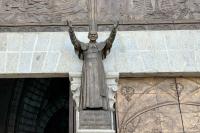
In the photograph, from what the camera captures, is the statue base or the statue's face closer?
the statue base

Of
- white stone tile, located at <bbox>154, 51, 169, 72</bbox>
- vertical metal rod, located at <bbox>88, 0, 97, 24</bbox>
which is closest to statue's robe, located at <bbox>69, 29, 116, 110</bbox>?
vertical metal rod, located at <bbox>88, 0, 97, 24</bbox>

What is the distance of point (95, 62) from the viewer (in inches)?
184

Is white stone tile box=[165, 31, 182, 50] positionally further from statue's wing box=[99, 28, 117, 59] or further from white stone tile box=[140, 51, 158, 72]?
statue's wing box=[99, 28, 117, 59]

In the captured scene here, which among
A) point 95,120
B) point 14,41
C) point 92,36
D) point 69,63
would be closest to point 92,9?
point 92,36

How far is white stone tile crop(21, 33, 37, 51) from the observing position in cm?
501

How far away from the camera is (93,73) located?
460cm

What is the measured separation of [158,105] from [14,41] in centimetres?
236

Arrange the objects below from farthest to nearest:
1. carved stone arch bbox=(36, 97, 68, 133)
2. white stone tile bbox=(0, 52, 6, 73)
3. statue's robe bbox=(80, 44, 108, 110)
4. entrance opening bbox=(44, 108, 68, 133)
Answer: entrance opening bbox=(44, 108, 68, 133) < carved stone arch bbox=(36, 97, 68, 133) < white stone tile bbox=(0, 52, 6, 73) < statue's robe bbox=(80, 44, 108, 110)

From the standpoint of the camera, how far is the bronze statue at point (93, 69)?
445cm

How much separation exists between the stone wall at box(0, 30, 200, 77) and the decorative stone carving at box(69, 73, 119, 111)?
4.0 inches

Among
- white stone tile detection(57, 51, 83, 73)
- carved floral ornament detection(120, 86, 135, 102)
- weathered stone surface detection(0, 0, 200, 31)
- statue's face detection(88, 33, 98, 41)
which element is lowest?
carved floral ornament detection(120, 86, 135, 102)

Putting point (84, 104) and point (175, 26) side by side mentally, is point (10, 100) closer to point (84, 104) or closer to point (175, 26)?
point (84, 104)

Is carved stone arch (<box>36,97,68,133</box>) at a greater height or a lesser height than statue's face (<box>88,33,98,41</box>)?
lesser

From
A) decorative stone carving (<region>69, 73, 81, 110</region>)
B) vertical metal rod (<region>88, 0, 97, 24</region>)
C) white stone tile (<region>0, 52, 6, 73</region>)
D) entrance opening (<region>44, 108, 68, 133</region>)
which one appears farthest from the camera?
entrance opening (<region>44, 108, 68, 133</region>)
